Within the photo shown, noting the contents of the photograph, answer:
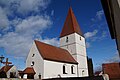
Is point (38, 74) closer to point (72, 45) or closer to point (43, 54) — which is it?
point (43, 54)

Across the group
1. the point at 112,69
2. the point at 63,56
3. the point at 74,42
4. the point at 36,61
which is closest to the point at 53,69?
the point at 36,61

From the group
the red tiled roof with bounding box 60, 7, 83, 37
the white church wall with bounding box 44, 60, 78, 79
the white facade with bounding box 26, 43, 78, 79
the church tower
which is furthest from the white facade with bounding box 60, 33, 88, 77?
the white facade with bounding box 26, 43, 78, 79

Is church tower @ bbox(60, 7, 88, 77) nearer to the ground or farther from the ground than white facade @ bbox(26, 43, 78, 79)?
farther from the ground

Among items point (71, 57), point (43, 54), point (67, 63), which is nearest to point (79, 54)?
point (71, 57)

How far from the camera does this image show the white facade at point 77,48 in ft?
103

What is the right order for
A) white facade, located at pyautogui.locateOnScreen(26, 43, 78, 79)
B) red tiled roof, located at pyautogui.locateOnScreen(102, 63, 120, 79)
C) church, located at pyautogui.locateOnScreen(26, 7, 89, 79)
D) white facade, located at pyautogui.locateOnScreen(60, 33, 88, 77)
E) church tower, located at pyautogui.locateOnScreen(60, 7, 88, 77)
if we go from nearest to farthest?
red tiled roof, located at pyautogui.locateOnScreen(102, 63, 120, 79) → white facade, located at pyautogui.locateOnScreen(26, 43, 78, 79) → church, located at pyautogui.locateOnScreen(26, 7, 89, 79) → white facade, located at pyautogui.locateOnScreen(60, 33, 88, 77) → church tower, located at pyautogui.locateOnScreen(60, 7, 88, 77)

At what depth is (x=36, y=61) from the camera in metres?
23.8

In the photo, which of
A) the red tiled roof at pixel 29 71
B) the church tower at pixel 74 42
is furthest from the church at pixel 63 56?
the red tiled roof at pixel 29 71

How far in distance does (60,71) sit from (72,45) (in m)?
8.92

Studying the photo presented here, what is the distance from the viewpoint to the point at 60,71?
84.0ft

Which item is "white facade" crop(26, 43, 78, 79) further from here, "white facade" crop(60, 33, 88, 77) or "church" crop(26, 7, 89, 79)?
"white facade" crop(60, 33, 88, 77)

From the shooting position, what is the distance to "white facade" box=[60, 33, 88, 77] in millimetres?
31519

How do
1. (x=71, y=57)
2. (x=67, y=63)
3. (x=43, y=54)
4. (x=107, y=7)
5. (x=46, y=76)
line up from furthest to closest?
1. (x=71, y=57)
2. (x=67, y=63)
3. (x=43, y=54)
4. (x=46, y=76)
5. (x=107, y=7)

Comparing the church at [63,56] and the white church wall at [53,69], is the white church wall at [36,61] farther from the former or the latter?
the white church wall at [53,69]
